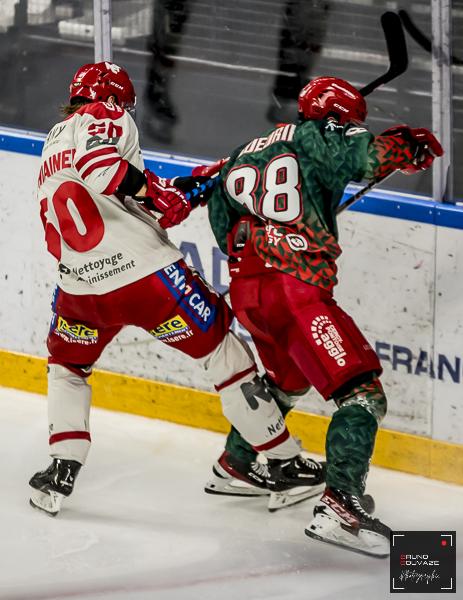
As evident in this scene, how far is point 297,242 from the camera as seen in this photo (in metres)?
4.09

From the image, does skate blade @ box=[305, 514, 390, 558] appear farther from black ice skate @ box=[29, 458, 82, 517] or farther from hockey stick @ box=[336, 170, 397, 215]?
hockey stick @ box=[336, 170, 397, 215]

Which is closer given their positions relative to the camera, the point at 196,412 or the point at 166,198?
the point at 166,198

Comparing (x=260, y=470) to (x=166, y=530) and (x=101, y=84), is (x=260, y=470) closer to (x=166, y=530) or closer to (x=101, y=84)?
(x=166, y=530)

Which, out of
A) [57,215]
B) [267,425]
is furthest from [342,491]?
[57,215]

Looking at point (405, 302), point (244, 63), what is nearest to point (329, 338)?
point (405, 302)

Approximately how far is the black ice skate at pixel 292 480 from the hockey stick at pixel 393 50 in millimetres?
1109

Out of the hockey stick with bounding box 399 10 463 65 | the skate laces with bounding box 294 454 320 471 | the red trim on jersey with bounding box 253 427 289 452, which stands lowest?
the skate laces with bounding box 294 454 320 471

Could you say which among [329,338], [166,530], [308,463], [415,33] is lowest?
[166,530]

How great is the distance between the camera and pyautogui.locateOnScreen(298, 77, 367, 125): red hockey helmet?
4.00m

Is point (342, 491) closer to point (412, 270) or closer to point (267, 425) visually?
point (267, 425)

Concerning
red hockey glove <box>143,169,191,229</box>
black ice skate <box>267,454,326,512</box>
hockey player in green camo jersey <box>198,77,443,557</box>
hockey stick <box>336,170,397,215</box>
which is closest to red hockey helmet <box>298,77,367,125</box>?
hockey player in green camo jersey <box>198,77,443,557</box>

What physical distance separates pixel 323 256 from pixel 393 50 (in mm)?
772

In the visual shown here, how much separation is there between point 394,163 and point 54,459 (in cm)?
134

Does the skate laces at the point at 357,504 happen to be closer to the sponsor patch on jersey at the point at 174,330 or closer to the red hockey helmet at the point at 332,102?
the sponsor patch on jersey at the point at 174,330
